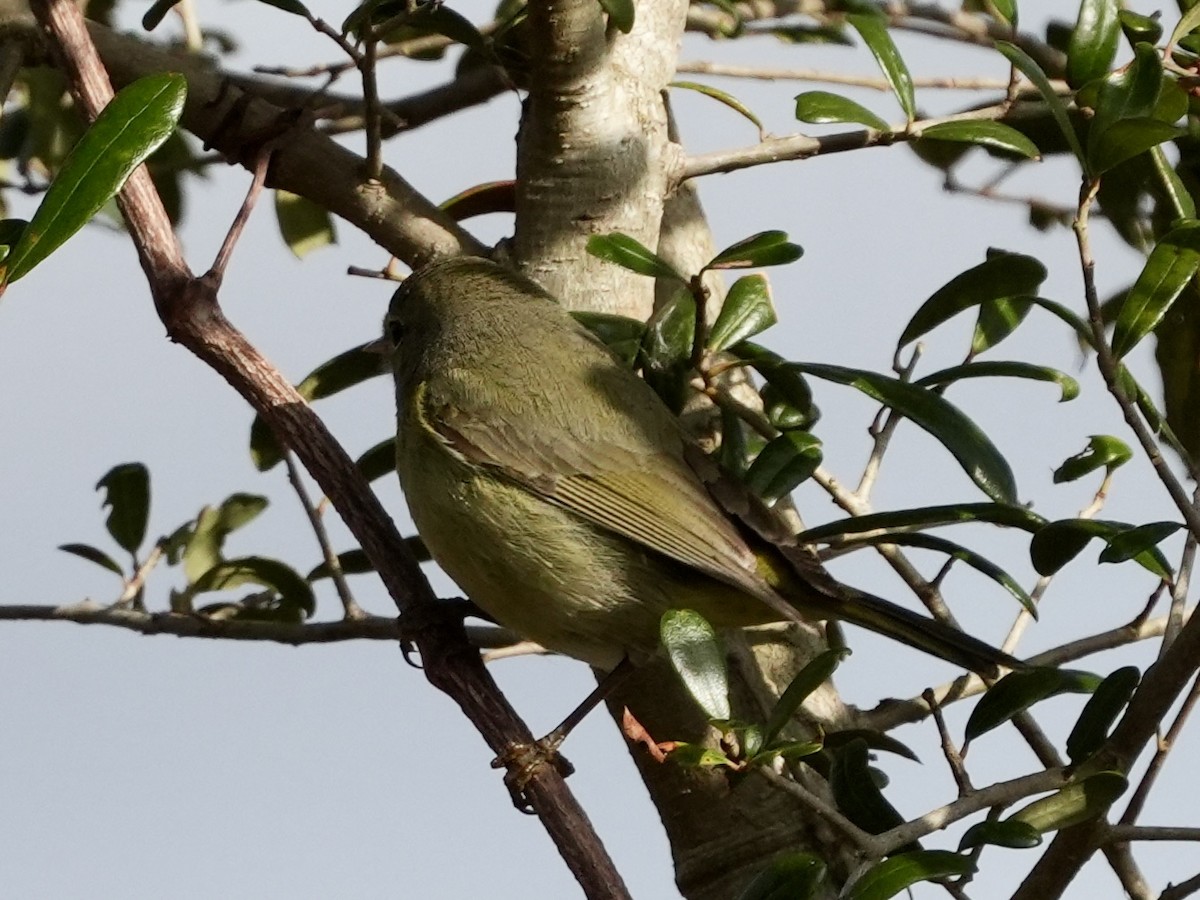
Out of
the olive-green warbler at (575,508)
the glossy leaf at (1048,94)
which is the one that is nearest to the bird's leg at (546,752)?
the olive-green warbler at (575,508)

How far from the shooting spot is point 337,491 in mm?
2605

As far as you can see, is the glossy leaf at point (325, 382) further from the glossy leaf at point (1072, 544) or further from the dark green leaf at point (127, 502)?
the glossy leaf at point (1072, 544)

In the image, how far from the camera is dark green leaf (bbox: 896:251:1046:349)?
2.88 m

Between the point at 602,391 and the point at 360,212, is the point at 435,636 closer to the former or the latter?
the point at 602,391

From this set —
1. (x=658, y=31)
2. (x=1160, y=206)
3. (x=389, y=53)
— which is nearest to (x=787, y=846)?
(x=1160, y=206)

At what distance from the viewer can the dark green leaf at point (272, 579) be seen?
3582mm

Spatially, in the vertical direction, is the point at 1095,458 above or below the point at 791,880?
above

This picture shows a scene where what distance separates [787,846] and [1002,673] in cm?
53

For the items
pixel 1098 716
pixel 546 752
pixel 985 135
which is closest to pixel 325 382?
pixel 546 752

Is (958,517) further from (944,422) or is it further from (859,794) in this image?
(859,794)

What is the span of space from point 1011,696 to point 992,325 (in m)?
A: 0.87

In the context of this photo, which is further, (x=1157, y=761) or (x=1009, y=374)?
(x=1009, y=374)

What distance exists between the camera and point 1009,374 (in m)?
2.96

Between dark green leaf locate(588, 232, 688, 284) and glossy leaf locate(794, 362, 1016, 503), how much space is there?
0.32 m
